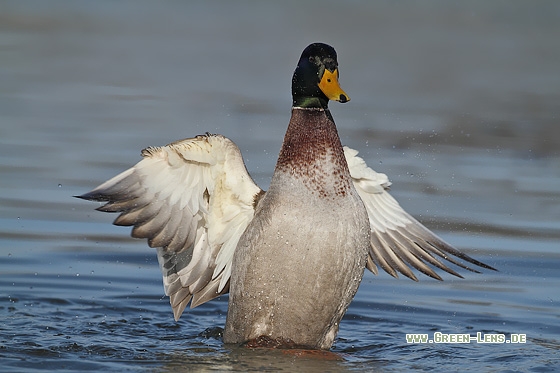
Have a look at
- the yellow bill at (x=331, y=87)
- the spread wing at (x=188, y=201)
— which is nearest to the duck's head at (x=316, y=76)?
the yellow bill at (x=331, y=87)

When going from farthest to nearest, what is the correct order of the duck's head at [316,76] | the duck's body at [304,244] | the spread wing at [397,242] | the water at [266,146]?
the spread wing at [397,242] → the water at [266,146] → the duck's head at [316,76] → the duck's body at [304,244]

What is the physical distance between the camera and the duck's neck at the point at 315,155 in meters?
6.62

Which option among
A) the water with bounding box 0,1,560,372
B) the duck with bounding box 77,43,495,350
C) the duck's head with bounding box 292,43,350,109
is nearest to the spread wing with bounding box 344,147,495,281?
the water with bounding box 0,1,560,372

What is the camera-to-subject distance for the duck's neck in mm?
6617

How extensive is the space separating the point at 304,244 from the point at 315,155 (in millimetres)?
537

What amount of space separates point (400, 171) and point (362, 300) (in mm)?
2896

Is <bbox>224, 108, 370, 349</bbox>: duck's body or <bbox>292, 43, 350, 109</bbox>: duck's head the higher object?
<bbox>292, 43, 350, 109</bbox>: duck's head

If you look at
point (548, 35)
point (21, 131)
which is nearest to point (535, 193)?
point (21, 131)

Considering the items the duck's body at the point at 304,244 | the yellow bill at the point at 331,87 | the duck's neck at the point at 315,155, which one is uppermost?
the yellow bill at the point at 331,87

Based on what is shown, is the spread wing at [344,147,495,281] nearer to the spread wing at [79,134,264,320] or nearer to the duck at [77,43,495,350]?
the duck at [77,43,495,350]

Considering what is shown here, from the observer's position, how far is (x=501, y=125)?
43.1ft

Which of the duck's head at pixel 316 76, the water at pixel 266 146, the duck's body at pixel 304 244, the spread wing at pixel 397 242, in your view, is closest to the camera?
the duck's body at pixel 304 244

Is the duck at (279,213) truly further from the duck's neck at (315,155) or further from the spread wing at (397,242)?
the spread wing at (397,242)

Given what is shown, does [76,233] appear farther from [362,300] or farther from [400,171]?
[400,171]
